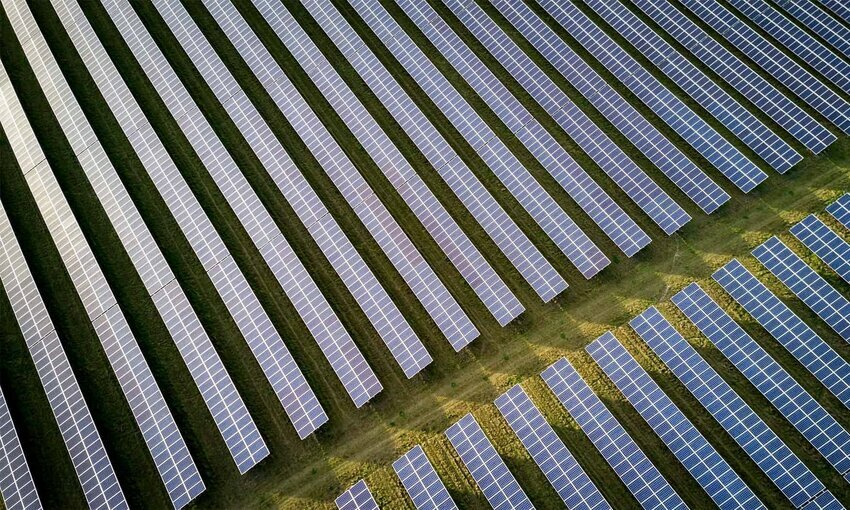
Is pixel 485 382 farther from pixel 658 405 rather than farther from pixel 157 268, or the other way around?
pixel 157 268

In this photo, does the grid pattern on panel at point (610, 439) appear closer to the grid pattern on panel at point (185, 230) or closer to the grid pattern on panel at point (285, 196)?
the grid pattern on panel at point (285, 196)

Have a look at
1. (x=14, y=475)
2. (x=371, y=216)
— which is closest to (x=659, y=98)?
(x=371, y=216)

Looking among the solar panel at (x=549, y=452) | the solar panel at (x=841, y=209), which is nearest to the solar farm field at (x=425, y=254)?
the solar panel at (x=549, y=452)

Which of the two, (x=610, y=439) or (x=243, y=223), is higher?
(x=243, y=223)

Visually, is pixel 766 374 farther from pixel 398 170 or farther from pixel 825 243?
pixel 398 170

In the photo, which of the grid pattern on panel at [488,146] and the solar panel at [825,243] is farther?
the grid pattern on panel at [488,146]

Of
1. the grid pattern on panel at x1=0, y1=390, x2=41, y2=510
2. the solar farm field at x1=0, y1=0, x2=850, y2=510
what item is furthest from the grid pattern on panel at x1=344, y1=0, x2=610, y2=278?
the grid pattern on panel at x1=0, y1=390, x2=41, y2=510
